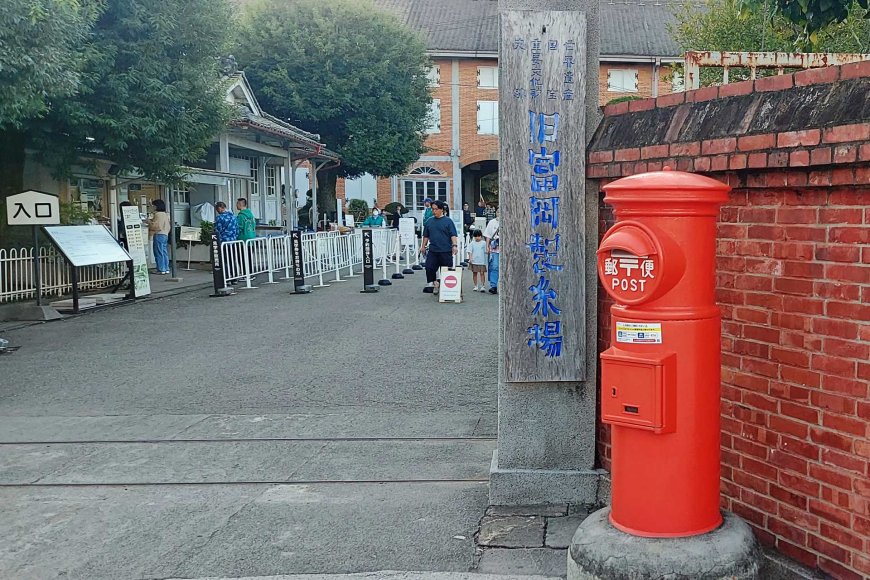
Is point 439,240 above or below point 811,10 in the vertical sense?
below

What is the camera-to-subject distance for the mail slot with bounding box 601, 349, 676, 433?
319 cm

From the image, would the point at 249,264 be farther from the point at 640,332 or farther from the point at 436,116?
the point at 436,116

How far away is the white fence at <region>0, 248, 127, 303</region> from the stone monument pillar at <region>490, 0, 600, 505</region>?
38.7 feet

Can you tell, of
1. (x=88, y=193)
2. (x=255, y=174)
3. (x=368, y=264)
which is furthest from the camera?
(x=255, y=174)

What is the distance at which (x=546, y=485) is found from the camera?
4.68 meters

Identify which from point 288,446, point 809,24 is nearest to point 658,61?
point 809,24

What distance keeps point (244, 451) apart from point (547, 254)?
2.80 metres

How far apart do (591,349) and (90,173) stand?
17229 millimetres

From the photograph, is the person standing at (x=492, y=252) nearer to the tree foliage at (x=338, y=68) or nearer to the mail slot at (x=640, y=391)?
the mail slot at (x=640, y=391)

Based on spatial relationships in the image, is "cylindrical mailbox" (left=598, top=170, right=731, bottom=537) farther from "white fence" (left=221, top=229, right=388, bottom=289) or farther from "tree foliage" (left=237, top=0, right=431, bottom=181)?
"tree foliage" (left=237, top=0, right=431, bottom=181)

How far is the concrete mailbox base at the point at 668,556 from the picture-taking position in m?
3.19

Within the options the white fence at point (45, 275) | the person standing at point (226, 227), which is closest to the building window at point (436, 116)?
the person standing at point (226, 227)

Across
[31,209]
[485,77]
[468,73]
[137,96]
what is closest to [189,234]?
[137,96]

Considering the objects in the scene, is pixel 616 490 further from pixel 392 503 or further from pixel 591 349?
pixel 392 503
